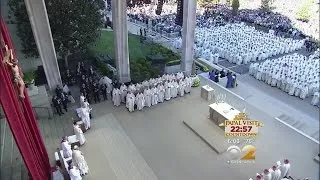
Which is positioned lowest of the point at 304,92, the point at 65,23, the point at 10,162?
the point at 10,162

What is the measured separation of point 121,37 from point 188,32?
12.7 ft

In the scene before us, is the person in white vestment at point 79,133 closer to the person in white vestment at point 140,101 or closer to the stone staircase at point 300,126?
the person in white vestment at point 140,101

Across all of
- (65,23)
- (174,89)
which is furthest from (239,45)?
(65,23)

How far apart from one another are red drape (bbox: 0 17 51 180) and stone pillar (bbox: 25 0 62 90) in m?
5.32

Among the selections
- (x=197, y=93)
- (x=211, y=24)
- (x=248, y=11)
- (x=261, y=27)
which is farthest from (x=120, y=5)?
(x=248, y=11)

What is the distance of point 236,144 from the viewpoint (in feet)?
40.1

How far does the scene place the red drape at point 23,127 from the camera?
713 cm

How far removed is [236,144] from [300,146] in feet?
8.64

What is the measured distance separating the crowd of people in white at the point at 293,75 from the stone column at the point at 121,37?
791 centimetres

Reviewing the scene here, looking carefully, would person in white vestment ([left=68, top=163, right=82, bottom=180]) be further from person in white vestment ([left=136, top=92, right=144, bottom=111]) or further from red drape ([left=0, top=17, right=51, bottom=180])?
person in white vestment ([left=136, top=92, right=144, bottom=111])

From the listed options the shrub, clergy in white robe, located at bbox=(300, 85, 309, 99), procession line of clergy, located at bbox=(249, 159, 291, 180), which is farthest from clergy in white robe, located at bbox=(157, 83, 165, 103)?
clergy in white robe, located at bbox=(300, 85, 309, 99)

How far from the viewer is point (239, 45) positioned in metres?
22.1

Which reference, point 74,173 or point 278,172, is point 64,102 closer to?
point 74,173

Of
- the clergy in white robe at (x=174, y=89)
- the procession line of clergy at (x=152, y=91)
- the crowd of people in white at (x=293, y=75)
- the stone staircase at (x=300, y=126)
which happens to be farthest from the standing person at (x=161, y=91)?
the crowd of people in white at (x=293, y=75)
